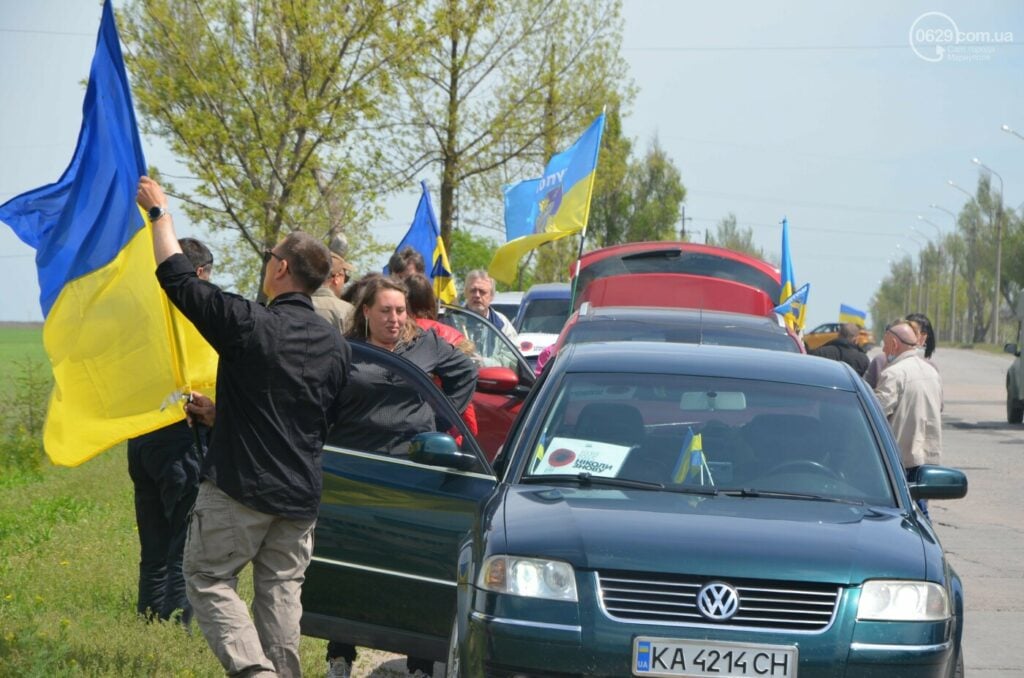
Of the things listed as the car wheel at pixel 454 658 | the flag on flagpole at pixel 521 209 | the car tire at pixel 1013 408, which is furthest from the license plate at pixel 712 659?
the car tire at pixel 1013 408

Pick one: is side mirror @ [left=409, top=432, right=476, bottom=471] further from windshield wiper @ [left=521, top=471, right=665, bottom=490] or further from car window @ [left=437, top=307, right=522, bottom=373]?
car window @ [left=437, top=307, right=522, bottom=373]

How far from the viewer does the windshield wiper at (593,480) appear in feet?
18.6

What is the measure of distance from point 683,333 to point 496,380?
182 centimetres

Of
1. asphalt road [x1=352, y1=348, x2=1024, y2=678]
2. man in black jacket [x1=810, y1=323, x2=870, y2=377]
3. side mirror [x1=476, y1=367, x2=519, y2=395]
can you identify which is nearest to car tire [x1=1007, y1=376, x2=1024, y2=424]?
asphalt road [x1=352, y1=348, x2=1024, y2=678]

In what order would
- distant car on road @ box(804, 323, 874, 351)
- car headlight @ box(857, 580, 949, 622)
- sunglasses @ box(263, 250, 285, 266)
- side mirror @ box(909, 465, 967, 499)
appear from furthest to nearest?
distant car on road @ box(804, 323, 874, 351) → side mirror @ box(909, 465, 967, 499) → sunglasses @ box(263, 250, 285, 266) → car headlight @ box(857, 580, 949, 622)

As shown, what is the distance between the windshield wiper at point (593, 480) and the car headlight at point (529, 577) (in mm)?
785

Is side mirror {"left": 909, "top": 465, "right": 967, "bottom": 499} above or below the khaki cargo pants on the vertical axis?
above

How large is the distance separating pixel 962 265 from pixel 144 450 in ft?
474

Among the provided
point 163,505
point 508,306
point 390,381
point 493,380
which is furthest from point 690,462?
point 508,306

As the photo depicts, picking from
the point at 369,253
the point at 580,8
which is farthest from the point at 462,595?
the point at 580,8

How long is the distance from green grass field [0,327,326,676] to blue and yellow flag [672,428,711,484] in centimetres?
212

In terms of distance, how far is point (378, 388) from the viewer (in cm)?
645

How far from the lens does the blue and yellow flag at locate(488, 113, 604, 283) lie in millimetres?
14391

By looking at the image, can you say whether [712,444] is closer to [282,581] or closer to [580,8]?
[282,581]
